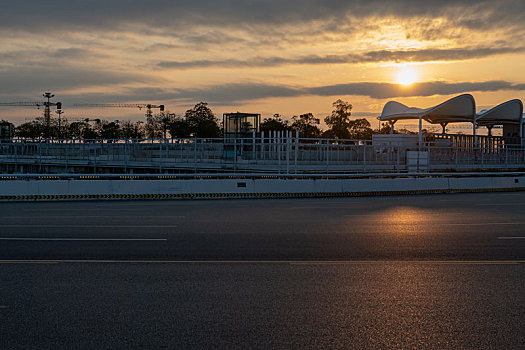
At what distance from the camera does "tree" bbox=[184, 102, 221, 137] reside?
412 feet

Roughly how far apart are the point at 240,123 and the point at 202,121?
274ft

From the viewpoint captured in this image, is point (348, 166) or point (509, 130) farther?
point (509, 130)

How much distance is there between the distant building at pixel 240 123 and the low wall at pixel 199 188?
19885 millimetres

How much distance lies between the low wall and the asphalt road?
8.36 m

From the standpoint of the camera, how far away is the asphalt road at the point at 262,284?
534 cm

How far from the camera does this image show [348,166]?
32.9 meters

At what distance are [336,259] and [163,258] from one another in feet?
9.89

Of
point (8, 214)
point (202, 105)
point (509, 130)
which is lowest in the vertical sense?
point (8, 214)

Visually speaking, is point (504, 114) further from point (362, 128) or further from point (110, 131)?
point (110, 131)

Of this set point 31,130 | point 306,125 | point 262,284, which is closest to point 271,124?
point 306,125

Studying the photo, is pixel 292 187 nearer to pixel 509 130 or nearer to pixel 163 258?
pixel 163 258

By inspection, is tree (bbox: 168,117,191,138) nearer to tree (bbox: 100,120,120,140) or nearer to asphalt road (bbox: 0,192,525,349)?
tree (bbox: 100,120,120,140)

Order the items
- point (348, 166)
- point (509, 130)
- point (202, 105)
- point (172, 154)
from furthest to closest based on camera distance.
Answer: point (202, 105) → point (509, 130) → point (172, 154) → point (348, 166)

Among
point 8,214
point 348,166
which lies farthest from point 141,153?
point 8,214
